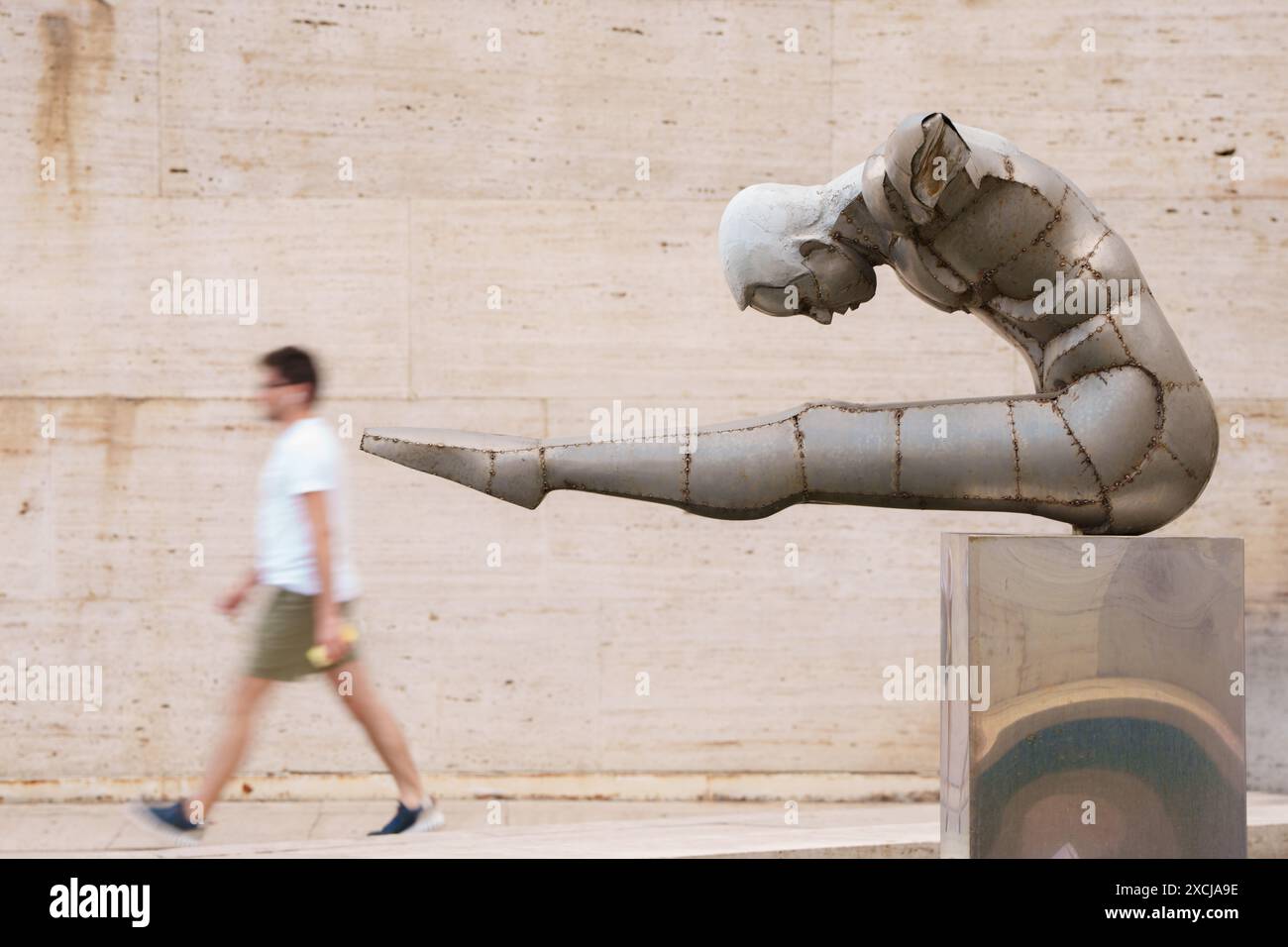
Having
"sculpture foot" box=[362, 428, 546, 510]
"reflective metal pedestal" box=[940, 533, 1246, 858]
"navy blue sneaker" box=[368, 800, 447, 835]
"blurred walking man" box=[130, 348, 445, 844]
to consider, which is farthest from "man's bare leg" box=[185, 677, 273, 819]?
"reflective metal pedestal" box=[940, 533, 1246, 858]

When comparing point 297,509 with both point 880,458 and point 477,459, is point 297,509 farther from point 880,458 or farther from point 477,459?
point 880,458

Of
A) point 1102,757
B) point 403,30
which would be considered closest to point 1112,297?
point 1102,757

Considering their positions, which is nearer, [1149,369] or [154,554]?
[1149,369]

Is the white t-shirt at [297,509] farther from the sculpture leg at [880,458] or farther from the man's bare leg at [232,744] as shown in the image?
the sculpture leg at [880,458]

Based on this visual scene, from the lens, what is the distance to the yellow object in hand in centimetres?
417

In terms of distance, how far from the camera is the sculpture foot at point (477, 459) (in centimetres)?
363

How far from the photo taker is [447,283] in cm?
604

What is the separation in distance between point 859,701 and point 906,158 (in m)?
3.04

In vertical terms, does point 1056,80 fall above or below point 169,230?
above

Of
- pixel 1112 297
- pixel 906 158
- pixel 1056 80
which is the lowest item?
pixel 1112 297

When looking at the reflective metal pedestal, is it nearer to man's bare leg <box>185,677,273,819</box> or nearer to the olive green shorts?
the olive green shorts

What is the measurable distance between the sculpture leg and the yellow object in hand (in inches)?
31.2

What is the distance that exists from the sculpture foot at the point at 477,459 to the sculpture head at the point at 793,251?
0.71 meters

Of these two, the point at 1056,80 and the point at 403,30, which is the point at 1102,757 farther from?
the point at 403,30
